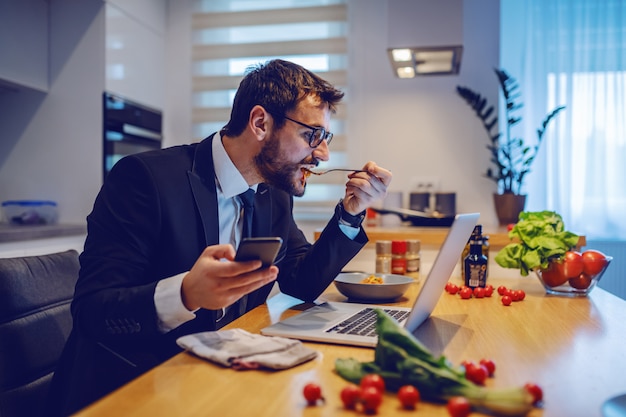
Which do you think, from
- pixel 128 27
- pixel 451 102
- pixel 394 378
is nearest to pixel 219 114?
pixel 128 27

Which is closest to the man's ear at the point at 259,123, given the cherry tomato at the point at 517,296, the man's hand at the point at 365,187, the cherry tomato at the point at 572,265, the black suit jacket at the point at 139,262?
the black suit jacket at the point at 139,262

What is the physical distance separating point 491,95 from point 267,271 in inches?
127

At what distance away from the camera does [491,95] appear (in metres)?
3.80

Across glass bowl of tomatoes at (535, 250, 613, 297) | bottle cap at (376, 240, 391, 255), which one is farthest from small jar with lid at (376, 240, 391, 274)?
glass bowl of tomatoes at (535, 250, 613, 297)

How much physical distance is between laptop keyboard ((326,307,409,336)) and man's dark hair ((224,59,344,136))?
23.4 inches

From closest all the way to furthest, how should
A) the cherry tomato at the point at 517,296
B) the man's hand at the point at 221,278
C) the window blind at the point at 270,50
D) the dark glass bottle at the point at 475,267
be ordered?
the man's hand at the point at 221,278, the cherry tomato at the point at 517,296, the dark glass bottle at the point at 475,267, the window blind at the point at 270,50

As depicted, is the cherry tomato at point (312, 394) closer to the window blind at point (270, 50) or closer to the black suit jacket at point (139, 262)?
the black suit jacket at point (139, 262)

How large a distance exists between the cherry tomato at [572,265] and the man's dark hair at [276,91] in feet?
2.57

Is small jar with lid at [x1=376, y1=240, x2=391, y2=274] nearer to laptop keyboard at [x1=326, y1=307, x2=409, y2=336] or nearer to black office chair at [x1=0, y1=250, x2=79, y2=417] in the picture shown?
laptop keyboard at [x1=326, y1=307, x2=409, y2=336]

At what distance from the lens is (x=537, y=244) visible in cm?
165

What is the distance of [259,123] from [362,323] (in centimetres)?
68

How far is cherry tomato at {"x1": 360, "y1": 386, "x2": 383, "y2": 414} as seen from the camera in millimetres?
716

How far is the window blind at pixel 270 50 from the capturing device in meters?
3.99

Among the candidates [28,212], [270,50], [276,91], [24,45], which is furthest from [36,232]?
[270,50]
